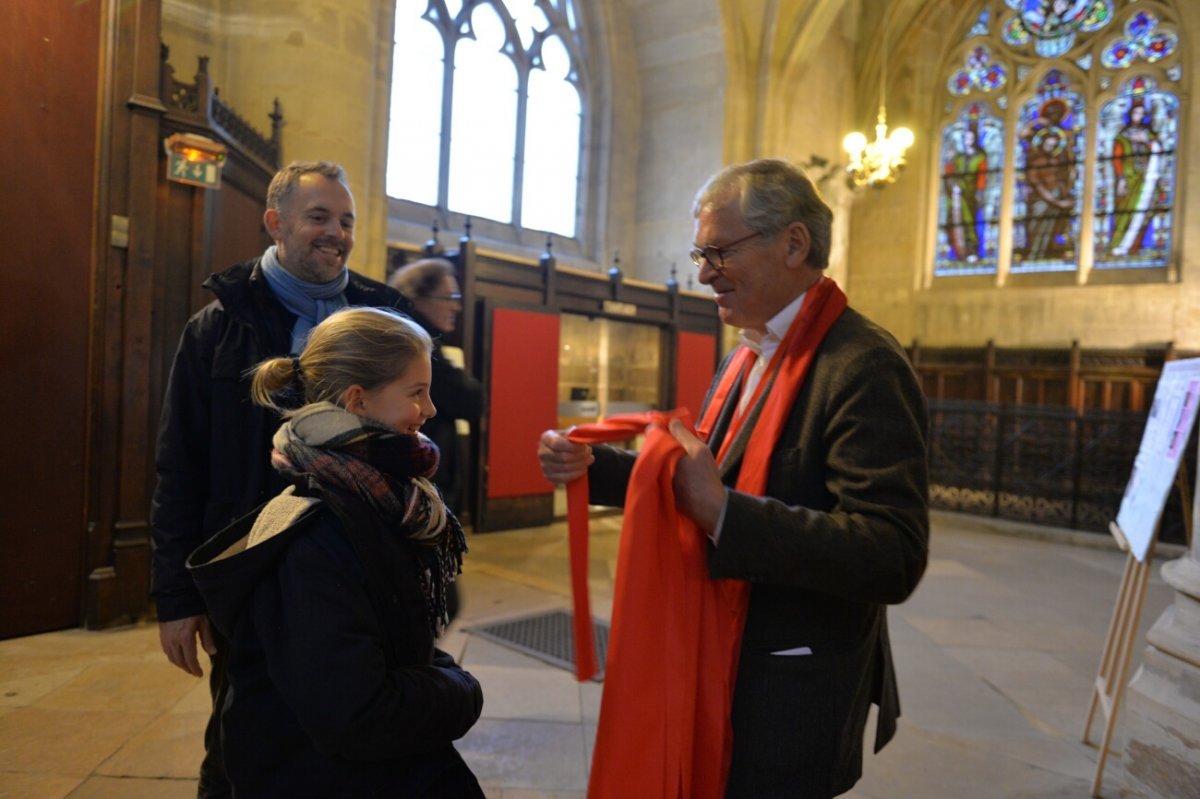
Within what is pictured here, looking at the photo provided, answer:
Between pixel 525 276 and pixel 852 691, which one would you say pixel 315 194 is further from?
pixel 525 276

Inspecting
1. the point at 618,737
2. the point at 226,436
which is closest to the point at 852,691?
the point at 618,737

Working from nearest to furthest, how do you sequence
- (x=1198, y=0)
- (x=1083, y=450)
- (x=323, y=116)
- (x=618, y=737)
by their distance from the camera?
(x=618, y=737), (x=323, y=116), (x=1083, y=450), (x=1198, y=0)

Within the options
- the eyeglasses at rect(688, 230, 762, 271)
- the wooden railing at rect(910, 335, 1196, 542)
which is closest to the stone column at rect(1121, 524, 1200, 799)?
the eyeglasses at rect(688, 230, 762, 271)

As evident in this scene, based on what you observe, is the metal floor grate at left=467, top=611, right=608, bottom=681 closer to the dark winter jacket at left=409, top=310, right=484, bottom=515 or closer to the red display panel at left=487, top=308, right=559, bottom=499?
the dark winter jacket at left=409, top=310, right=484, bottom=515

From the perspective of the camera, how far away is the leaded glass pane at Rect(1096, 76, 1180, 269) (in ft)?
37.4

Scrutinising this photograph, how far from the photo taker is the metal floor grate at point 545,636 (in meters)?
3.70

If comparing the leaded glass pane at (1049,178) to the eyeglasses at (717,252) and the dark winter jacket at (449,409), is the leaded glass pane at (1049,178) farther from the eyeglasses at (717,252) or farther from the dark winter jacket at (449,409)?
the eyeglasses at (717,252)

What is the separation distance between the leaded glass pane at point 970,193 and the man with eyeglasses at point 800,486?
13.2m

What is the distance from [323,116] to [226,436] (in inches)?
191

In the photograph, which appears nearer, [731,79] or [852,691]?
[852,691]

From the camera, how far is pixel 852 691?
127 cm

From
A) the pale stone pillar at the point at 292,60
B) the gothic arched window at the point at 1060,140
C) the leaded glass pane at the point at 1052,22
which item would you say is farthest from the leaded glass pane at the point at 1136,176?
the pale stone pillar at the point at 292,60

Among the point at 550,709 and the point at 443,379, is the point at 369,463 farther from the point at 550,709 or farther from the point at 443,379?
the point at 550,709

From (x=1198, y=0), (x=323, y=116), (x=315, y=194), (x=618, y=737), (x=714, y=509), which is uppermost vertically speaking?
(x=1198, y=0)
